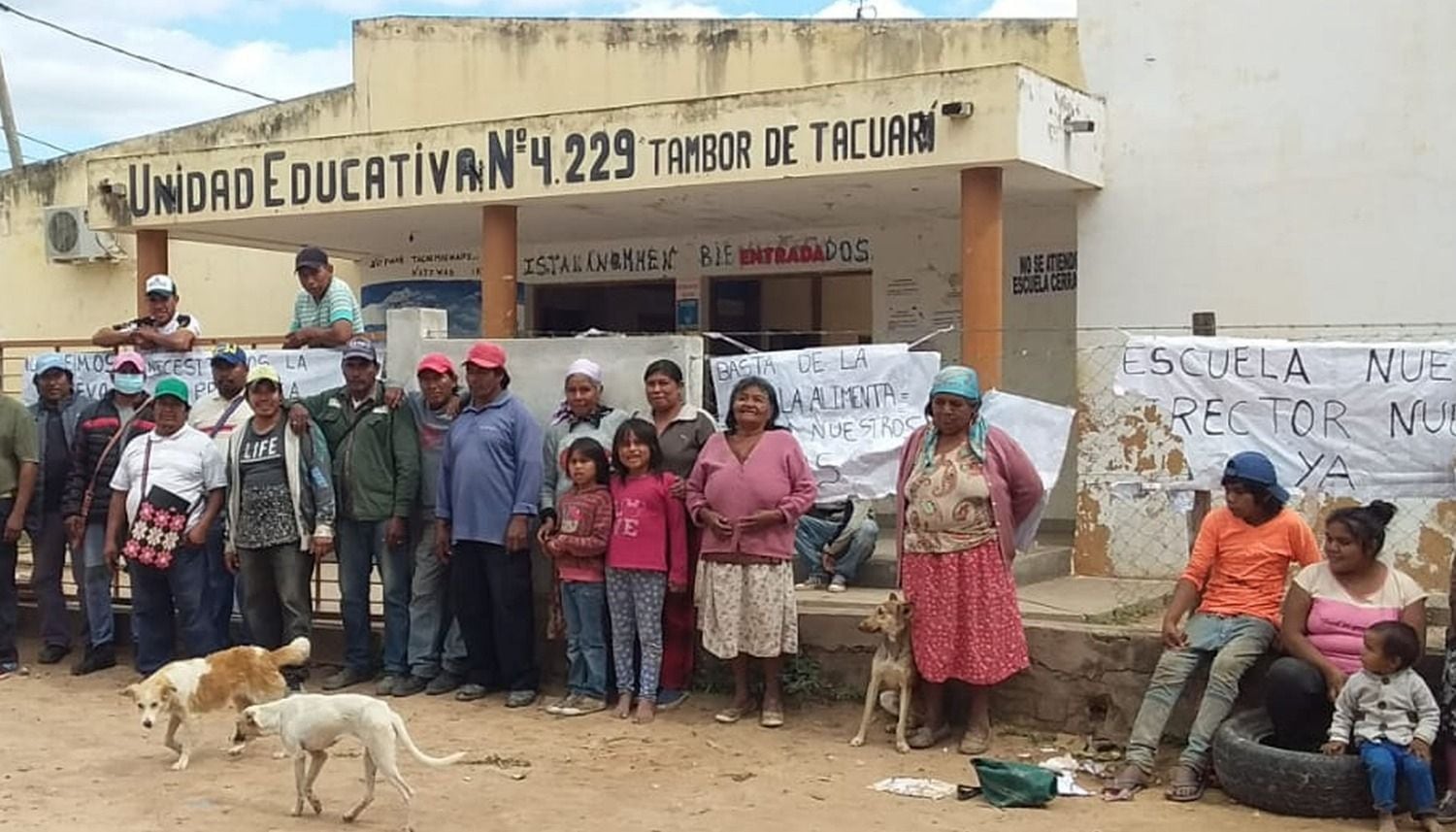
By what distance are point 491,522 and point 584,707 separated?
1.01 m

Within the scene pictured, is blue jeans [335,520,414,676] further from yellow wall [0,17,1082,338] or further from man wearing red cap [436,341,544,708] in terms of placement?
yellow wall [0,17,1082,338]

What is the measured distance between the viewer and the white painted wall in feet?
30.1

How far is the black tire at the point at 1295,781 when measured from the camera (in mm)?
5453

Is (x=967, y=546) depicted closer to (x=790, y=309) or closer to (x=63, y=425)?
(x=63, y=425)

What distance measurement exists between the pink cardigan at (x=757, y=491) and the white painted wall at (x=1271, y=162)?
4.09 m

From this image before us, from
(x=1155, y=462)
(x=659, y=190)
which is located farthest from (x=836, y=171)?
(x=1155, y=462)

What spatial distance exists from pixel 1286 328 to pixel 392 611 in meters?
5.88

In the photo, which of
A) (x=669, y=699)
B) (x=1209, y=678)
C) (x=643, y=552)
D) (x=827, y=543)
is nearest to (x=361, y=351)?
(x=643, y=552)

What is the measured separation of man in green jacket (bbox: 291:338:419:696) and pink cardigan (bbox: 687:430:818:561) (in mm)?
1646

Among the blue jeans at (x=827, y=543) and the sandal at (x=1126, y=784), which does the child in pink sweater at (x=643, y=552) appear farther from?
the sandal at (x=1126, y=784)

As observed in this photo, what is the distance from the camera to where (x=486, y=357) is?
744 cm

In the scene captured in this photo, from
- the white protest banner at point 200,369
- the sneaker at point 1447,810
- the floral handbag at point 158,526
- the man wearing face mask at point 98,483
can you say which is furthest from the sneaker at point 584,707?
the sneaker at point 1447,810

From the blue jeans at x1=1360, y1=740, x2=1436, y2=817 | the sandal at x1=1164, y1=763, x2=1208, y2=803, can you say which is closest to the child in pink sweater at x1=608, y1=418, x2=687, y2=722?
the sandal at x1=1164, y1=763, x2=1208, y2=803

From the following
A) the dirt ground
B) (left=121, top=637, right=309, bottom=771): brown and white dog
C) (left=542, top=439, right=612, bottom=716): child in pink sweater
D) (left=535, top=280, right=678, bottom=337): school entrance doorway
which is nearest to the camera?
the dirt ground
